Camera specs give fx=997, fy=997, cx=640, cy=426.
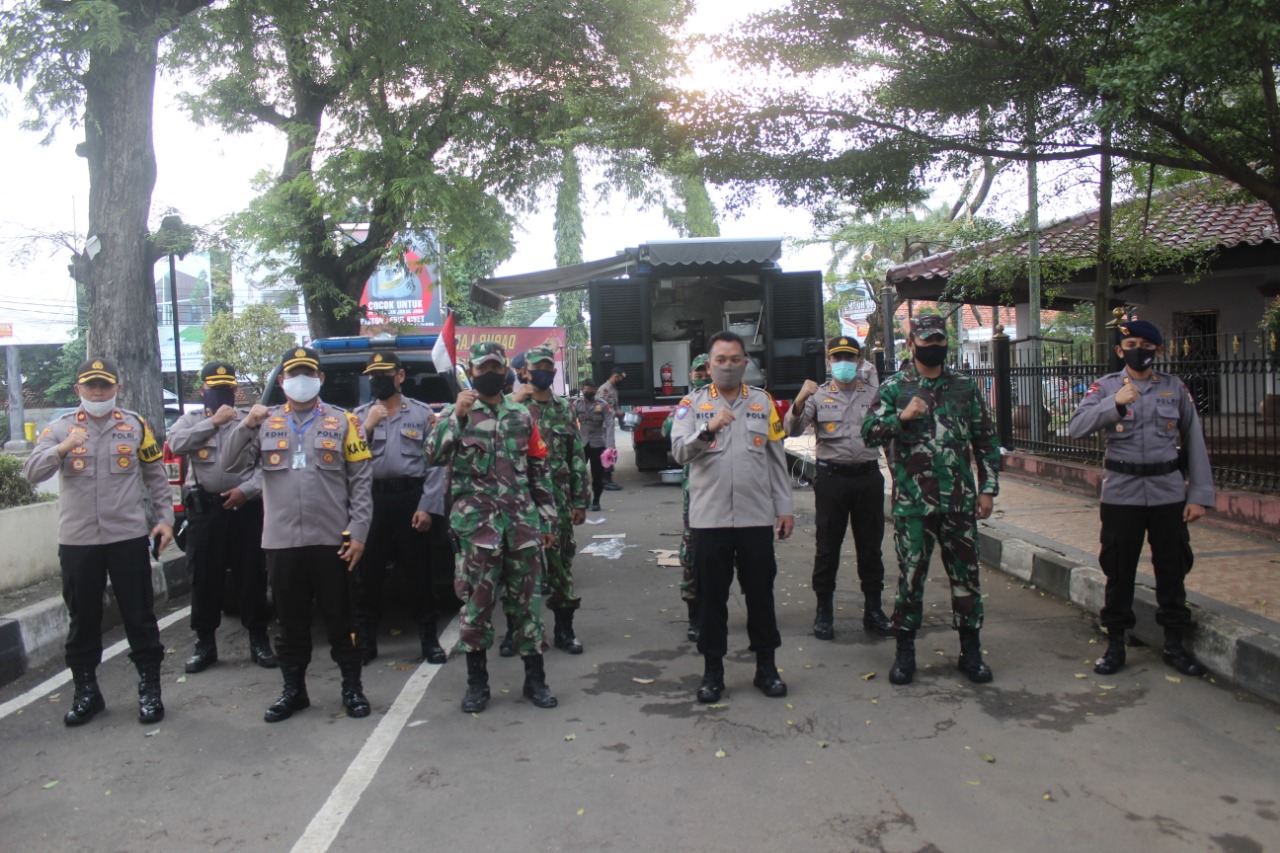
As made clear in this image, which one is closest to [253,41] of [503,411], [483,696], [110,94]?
[110,94]

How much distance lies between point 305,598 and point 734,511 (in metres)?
2.20

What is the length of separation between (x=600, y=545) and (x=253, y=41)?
735cm

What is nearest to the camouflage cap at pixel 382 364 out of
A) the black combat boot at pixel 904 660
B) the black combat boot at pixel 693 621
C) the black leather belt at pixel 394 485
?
the black leather belt at pixel 394 485

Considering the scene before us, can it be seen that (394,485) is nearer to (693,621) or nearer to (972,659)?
(693,621)

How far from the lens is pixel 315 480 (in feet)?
16.4

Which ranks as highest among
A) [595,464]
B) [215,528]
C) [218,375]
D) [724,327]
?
[724,327]

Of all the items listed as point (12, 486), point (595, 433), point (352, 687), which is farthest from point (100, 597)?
point (595, 433)

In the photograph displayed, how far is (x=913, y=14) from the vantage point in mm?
8086

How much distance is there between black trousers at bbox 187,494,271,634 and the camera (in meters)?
5.91

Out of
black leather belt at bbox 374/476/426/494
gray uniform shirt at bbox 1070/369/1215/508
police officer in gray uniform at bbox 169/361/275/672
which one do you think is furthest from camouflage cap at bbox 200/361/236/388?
gray uniform shirt at bbox 1070/369/1215/508

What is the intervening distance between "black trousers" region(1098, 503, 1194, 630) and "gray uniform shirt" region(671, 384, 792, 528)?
186 cm

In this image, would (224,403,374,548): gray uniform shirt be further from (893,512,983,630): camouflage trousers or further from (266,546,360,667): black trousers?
(893,512,983,630): camouflage trousers

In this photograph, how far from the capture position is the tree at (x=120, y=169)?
373 inches

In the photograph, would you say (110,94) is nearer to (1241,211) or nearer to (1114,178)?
(1114,178)
